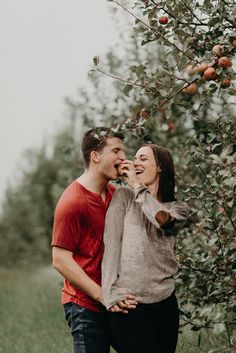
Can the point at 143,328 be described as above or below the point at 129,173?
below

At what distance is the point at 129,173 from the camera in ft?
13.0

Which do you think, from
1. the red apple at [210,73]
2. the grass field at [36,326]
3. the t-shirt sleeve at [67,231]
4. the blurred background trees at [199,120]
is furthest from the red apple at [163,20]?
the grass field at [36,326]

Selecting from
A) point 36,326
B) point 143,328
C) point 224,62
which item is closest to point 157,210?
point 143,328

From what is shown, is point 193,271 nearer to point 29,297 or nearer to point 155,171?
point 155,171

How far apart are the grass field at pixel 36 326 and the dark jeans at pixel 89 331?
1.43m

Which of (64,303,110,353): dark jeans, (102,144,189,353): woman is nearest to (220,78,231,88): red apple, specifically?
(102,144,189,353): woman

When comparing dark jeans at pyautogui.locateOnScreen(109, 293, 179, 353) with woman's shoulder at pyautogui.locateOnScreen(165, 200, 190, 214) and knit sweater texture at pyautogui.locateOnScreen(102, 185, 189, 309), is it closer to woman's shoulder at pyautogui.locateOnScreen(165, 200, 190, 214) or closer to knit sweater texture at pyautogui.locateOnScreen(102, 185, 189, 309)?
knit sweater texture at pyautogui.locateOnScreen(102, 185, 189, 309)

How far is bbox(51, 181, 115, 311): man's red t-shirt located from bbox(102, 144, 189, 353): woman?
0.14 m

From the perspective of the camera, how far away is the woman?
376 centimetres

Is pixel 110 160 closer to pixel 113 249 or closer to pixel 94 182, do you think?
pixel 94 182

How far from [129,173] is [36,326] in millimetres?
5224

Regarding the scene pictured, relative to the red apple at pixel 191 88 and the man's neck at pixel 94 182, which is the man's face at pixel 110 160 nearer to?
the man's neck at pixel 94 182

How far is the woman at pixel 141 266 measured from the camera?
3762 mm

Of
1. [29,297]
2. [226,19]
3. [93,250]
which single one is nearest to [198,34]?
[226,19]
